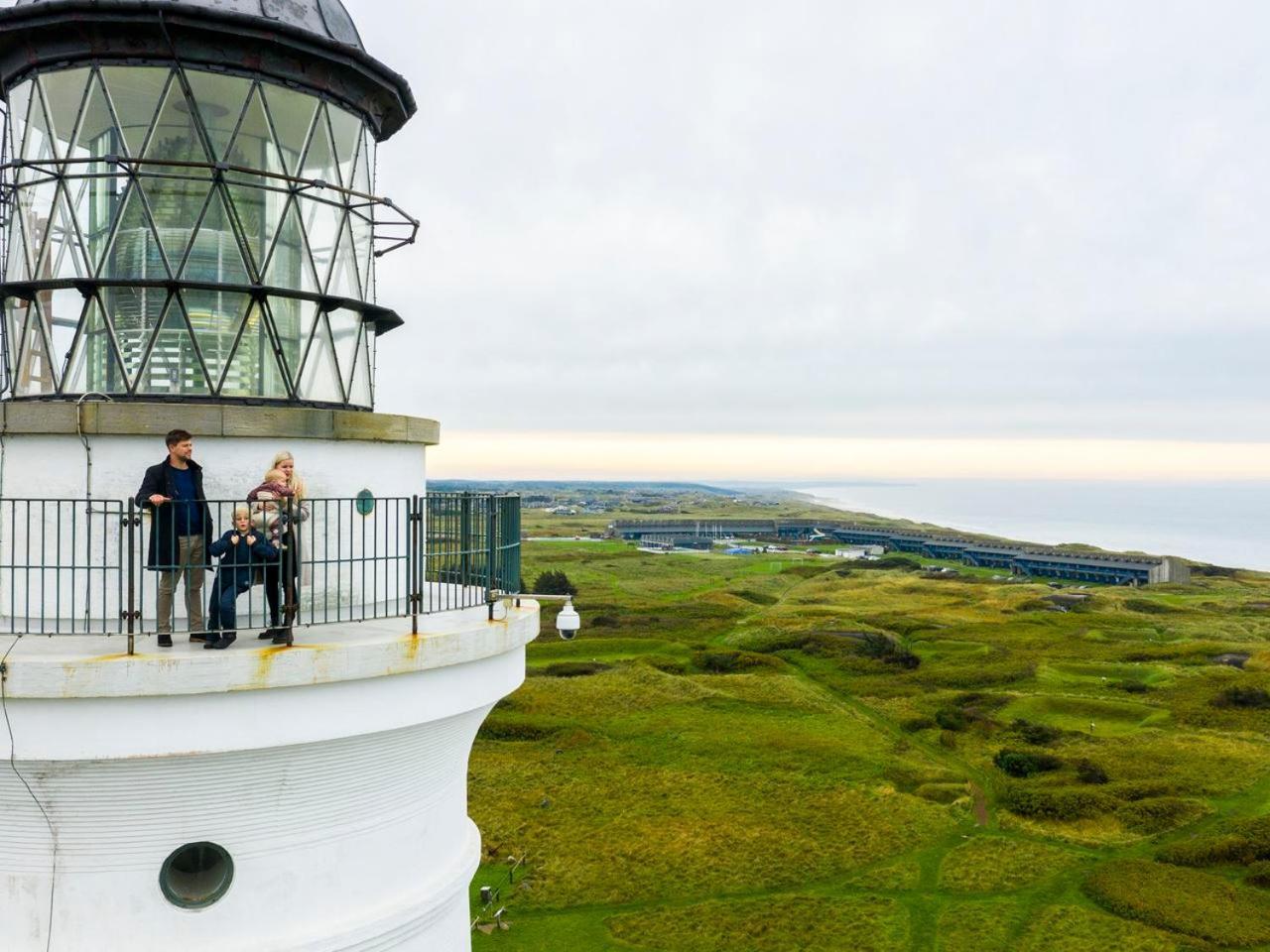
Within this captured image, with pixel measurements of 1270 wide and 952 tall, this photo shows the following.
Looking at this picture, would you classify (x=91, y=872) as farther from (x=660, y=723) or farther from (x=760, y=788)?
(x=660, y=723)

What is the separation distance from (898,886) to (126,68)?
648 inches

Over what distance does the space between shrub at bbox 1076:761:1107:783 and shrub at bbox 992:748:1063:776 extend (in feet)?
1.73

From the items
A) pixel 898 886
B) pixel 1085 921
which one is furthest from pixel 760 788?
pixel 1085 921

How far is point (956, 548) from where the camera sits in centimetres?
9738

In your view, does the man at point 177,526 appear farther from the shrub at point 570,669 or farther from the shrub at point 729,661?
the shrub at point 729,661

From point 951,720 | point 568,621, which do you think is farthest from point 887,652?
point 568,621

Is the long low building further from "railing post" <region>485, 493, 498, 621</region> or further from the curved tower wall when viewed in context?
the curved tower wall

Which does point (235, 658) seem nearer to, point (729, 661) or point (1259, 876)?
point (1259, 876)

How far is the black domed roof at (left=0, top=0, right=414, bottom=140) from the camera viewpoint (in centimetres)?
524

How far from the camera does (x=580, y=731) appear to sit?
25453 mm

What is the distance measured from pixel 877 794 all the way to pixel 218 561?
1867 centimetres

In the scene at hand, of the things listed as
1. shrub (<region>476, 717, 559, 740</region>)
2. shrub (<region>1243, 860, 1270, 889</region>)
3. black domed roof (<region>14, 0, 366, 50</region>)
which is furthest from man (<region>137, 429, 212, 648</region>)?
shrub (<region>476, 717, 559, 740</region>)

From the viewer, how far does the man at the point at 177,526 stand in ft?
15.6

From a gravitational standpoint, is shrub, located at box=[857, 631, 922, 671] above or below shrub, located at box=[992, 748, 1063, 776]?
above
